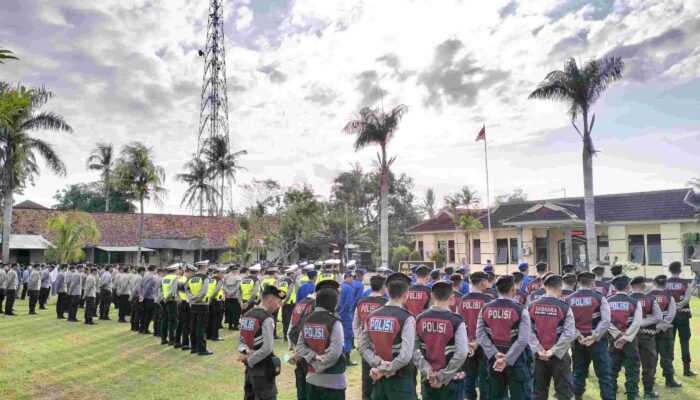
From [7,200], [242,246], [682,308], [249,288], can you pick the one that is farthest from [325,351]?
[7,200]

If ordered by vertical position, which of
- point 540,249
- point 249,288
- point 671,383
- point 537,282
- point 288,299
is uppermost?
point 540,249

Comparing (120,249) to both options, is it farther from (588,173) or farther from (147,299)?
(588,173)

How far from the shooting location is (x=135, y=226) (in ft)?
135

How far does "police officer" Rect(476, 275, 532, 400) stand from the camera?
6367 mm

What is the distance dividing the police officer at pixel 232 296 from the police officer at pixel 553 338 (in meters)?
10.8

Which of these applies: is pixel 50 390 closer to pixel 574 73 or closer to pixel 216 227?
pixel 574 73

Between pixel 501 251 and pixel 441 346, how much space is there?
32.4m

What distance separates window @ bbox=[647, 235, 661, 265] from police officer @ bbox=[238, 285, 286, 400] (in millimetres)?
27984

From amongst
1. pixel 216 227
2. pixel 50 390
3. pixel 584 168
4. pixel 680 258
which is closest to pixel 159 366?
pixel 50 390

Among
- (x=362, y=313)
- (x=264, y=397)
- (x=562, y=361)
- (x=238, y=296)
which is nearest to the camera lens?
(x=264, y=397)

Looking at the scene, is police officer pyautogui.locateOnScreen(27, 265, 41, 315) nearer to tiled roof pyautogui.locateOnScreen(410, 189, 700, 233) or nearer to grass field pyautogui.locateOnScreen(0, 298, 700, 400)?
grass field pyautogui.locateOnScreen(0, 298, 700, 400)

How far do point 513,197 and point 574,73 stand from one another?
6596 centimetres

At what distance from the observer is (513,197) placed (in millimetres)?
85562

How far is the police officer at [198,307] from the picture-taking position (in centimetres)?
1230
